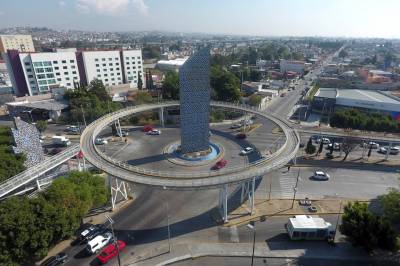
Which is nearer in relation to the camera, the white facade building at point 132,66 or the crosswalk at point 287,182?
the crosswalk at point 287,182

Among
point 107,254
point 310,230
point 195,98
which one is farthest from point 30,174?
point 310,230

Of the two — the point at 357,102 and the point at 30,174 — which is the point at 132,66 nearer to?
the point at 30,174

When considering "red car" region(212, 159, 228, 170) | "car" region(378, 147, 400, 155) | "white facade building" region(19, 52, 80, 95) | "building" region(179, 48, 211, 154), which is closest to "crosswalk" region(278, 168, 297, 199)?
"red car" region(212, 159, 228, 170)

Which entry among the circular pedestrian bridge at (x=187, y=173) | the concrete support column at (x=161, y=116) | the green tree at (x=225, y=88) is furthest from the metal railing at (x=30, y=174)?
the green tree at (x=225, y=88)

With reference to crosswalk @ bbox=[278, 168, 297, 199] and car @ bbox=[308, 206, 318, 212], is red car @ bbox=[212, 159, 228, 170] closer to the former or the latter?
crosswalk @ bbox=[278, 168, 297, 199]

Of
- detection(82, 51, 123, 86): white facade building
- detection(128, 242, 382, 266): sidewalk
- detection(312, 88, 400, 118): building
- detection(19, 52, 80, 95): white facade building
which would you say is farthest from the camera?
detection(82, 51, 123, 86): white facade building

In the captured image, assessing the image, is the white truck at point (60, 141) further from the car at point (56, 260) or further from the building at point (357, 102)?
the building at point (357, 102)

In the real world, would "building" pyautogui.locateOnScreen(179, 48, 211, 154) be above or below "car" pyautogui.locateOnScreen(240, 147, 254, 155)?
above
